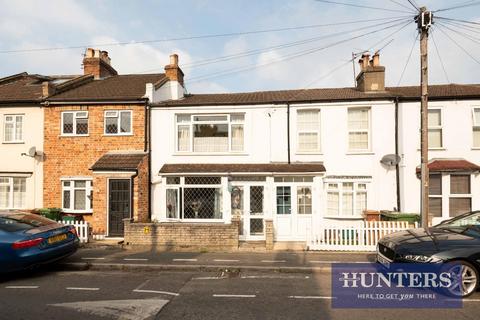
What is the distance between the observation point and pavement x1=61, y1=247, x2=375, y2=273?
26.8ft

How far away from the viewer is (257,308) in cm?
550

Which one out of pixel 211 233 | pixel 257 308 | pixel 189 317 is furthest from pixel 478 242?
pixel 211 233

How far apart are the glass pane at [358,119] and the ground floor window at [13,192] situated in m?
12.7

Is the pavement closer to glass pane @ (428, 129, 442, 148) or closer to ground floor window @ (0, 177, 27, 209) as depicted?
glass pane @ (428, 129, 442, 148)

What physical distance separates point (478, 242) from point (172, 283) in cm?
576

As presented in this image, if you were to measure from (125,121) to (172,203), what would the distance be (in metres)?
3.69

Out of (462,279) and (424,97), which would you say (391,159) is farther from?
(462,279)

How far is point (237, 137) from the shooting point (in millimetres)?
13031

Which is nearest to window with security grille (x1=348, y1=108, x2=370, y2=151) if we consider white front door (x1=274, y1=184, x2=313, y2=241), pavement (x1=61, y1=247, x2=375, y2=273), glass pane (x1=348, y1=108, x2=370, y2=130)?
glass pane (x1=348, y1=108, x2=370, y2=130)

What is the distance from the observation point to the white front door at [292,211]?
469 inches

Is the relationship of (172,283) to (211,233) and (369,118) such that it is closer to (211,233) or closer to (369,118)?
(211,233)

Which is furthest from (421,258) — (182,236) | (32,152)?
(32,152)

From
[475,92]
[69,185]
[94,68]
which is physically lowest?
[69,185]

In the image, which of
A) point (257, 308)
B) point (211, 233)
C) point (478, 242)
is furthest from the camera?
point (211, 233)
